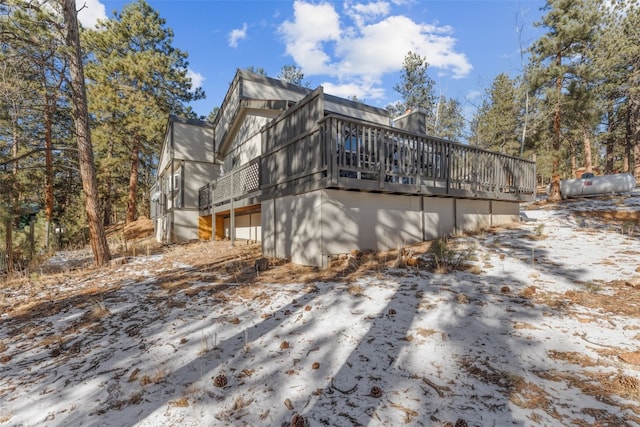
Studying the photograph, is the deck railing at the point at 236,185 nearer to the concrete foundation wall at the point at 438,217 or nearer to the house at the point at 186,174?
the house at the point at 186,174

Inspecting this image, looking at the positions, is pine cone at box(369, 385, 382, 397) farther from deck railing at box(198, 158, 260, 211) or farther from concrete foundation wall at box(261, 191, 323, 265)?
deck railing at box(198, 158, 260, 211)

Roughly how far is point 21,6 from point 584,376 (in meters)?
12.6

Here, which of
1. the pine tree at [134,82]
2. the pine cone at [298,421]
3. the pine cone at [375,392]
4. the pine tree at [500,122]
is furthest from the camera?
the pine tree at [500,122]

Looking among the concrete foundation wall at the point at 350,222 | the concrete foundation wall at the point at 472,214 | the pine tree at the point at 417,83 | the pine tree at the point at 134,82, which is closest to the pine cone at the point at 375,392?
the concrete foundation wall at the point at 350,222

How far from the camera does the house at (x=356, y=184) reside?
5852 mm

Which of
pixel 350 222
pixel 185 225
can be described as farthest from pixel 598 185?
pixel 185 225

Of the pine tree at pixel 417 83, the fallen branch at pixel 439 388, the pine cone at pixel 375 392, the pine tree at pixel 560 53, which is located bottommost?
the pine cone at pixel 375 392

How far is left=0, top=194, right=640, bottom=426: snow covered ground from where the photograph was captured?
2.13 meters

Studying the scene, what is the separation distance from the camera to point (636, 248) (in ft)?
18.5

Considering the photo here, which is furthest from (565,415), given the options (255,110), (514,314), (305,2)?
(305,2)

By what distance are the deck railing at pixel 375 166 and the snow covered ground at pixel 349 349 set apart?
1.95 metres

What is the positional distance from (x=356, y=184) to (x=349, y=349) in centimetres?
351

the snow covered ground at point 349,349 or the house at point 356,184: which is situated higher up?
the house at point 356,184

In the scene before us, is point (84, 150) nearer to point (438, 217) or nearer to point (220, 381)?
point (220, 381)
